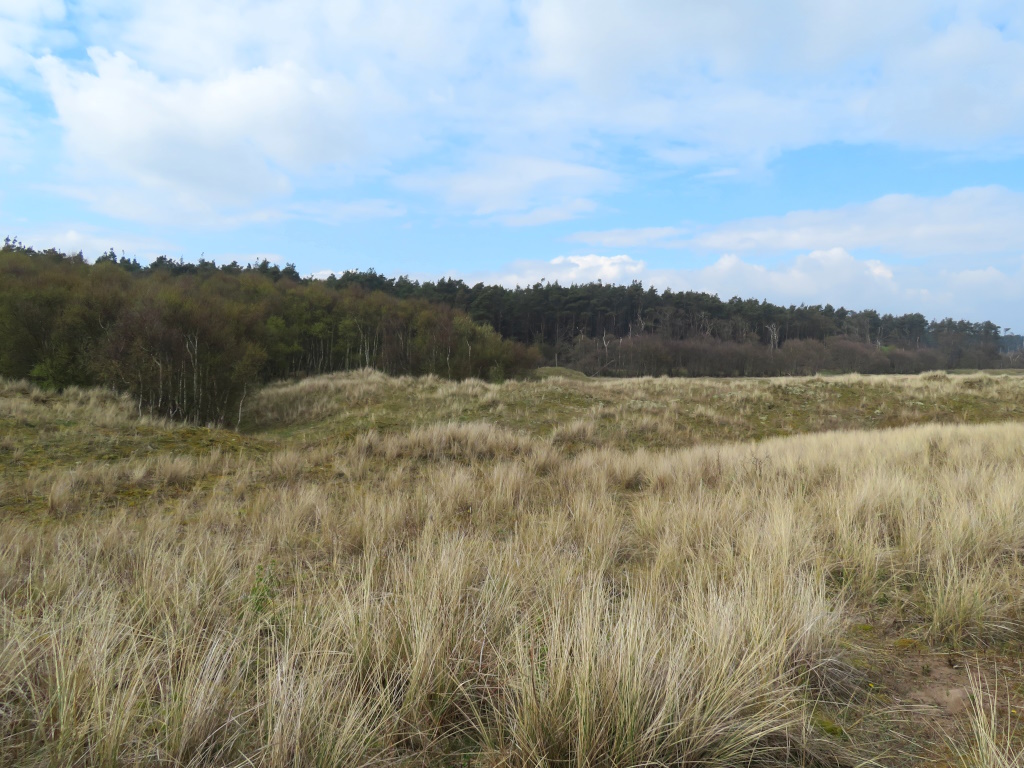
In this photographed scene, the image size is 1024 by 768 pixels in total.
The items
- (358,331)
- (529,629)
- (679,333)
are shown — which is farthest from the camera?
(679,333)

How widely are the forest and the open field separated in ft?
53.6

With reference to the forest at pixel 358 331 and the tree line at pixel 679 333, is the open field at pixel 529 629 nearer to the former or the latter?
the forest at pixel 358 331

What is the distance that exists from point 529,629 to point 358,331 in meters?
54.0

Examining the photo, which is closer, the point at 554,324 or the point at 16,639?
the point at 16,639

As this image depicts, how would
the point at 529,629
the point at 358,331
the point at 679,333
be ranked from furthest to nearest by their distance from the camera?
the point at 679,333
the point at 358,331
the point at 529,629

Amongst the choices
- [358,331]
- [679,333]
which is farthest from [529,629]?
[679,333]

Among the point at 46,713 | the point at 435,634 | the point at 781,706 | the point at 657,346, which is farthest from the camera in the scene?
the point at 657,346

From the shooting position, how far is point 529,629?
231 centimetres

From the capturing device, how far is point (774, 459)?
777cm

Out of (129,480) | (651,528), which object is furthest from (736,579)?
(129,480)

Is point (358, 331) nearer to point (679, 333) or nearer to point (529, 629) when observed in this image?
point (529, 629)

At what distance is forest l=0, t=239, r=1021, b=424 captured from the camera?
21.0m

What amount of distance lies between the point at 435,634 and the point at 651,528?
2.67 meters

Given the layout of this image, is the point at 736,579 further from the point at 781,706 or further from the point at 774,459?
the point at 774,459
